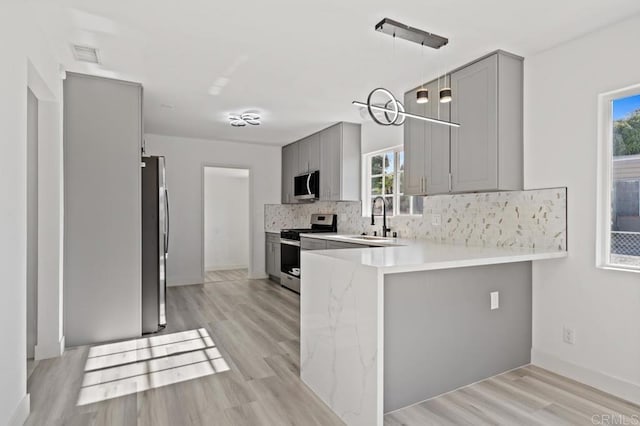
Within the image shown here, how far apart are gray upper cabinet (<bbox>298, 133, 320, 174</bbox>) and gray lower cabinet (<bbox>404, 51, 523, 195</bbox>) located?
2.49m

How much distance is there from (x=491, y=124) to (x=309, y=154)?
339 cm

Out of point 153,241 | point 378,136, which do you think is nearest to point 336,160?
point 378,136

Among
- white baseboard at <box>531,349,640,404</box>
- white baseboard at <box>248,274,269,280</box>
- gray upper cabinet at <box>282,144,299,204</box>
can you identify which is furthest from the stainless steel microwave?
white baseboard at <box>531,349,640,404</box>

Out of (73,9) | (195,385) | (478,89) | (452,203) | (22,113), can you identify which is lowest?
(195,385)

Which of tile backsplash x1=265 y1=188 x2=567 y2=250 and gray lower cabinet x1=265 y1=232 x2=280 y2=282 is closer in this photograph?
tile backsplash x1=265 y1=188 x2=567 y2=250

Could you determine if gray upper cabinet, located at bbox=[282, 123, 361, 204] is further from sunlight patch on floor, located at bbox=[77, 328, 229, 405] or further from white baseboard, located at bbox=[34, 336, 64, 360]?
white baseboard, located at bbox=[34, 336, 64, 360]

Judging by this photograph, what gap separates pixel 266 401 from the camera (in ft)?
7.57

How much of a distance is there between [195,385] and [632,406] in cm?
275

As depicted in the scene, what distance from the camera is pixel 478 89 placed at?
116 inches

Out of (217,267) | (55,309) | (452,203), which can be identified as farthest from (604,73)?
(217,267)

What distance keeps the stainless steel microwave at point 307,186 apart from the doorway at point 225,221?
1.71 meters

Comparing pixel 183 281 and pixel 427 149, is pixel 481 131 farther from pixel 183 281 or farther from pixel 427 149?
pixel 183 281

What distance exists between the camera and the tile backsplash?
2.74 meters

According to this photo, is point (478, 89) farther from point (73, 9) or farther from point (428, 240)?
point (73, 9)
